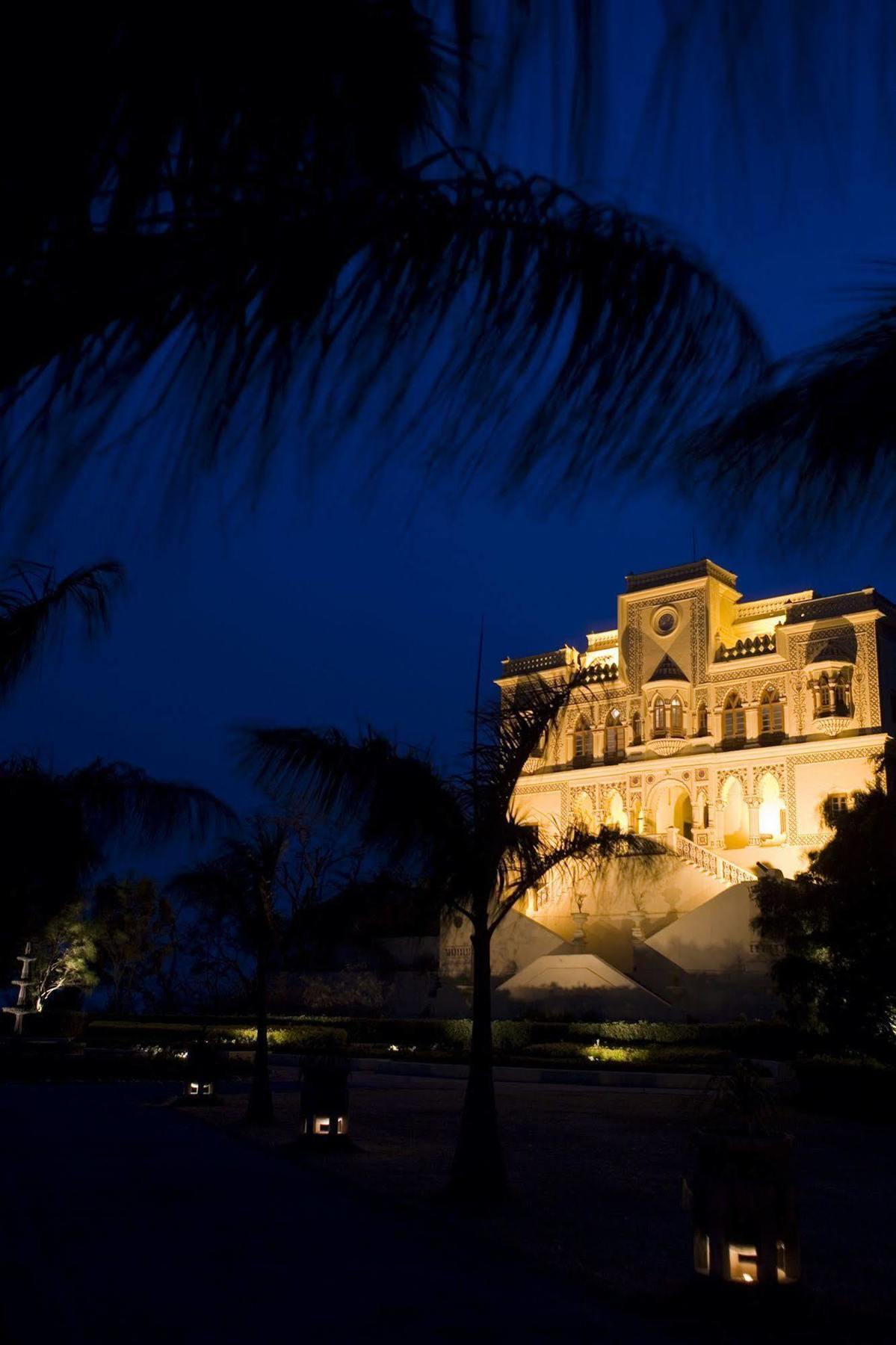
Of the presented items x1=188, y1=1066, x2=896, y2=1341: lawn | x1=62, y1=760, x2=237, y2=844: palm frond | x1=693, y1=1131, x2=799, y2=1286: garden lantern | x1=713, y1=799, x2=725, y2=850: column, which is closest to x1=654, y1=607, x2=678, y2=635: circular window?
x1=713, y1=799, x2=725, y2=850: column

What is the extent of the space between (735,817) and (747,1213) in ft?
96.7

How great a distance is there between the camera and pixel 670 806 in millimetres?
36188

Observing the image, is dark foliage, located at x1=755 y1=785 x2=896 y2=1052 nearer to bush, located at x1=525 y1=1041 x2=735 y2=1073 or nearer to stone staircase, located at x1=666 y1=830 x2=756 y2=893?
bush, located at x1=525 y1=1041 x2=735 y2=1073

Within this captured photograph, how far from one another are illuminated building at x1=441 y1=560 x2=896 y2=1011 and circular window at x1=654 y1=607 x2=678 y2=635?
5cm

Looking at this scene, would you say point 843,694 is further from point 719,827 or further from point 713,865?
point 713,865

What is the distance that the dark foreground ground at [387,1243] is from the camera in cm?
591

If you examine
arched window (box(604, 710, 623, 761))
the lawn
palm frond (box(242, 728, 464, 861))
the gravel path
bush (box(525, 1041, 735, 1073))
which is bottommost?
the gravel path

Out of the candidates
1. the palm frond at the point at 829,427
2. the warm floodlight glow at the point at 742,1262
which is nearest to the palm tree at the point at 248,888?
the warm floodlight glow at the point at 742,1262

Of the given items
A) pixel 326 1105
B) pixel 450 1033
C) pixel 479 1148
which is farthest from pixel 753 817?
pixel 479 1148

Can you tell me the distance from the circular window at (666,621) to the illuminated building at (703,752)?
0.16 ft

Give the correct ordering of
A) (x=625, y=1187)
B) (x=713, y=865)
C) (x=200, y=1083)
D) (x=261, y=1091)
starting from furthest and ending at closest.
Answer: (x=713, y=865) → (x=200, y=1083) → (x=261, y=1091) → (x=625, y=1187)

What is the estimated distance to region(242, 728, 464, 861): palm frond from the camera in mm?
8992

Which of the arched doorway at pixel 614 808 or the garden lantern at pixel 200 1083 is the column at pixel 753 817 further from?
the garden lantern at pixel 200 1083

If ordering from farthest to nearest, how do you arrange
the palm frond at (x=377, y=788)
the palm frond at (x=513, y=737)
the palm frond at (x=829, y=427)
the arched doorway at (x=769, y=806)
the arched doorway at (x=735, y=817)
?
1. the arched doorway at (x=735, y=817)
2. the arched doorway at (x=769, y=806)
3. the palm frond at (x=513, y=737)
4. the palm frond at (x=377, y=788)
5. the palm frond at (x=829, y=427)
